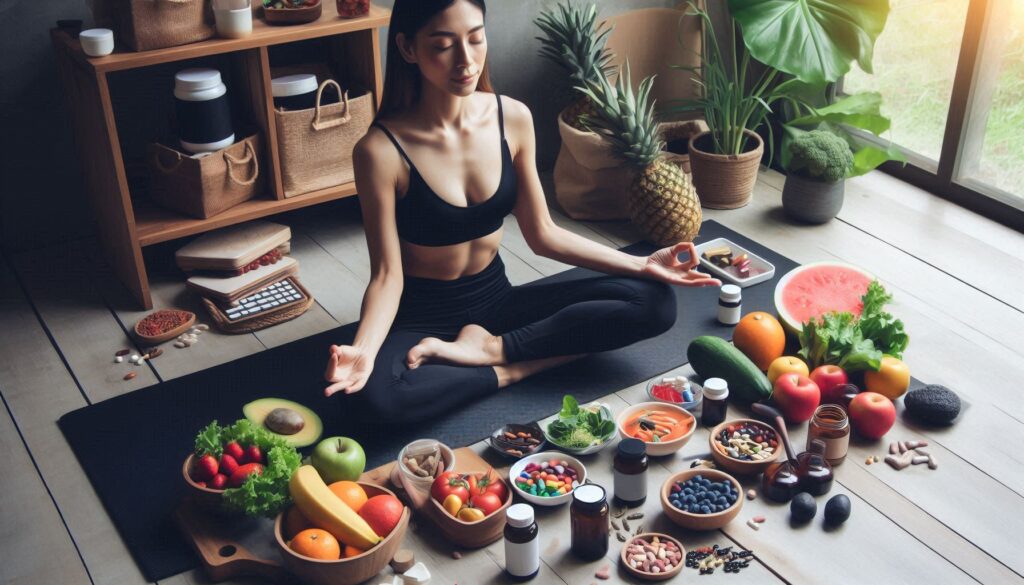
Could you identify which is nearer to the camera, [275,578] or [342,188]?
[275,578]

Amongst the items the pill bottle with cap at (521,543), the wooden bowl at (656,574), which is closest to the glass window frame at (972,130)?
the wooden bowl at (656,574)

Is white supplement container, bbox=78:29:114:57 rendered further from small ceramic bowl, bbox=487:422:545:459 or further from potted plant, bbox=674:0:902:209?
potted plant, bbox=674:0:902:209

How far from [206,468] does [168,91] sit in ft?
5.82

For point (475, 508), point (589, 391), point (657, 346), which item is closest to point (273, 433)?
point (475, 508)

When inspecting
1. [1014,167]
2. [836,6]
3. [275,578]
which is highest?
[836,6]

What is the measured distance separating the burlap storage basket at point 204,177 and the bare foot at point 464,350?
104 centimetres

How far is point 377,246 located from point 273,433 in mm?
547

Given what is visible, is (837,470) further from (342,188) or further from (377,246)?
(342,188)

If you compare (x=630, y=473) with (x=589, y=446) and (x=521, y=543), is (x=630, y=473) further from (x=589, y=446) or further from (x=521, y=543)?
(x=521, y=543)

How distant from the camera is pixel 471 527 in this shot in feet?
8.10

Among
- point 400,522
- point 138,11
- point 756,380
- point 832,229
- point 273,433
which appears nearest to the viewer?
point 400,522

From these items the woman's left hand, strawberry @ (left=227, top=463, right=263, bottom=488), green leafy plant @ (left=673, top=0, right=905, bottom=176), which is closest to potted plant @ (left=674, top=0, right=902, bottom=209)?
green leafy plant @ (left=673, top=0, right=905, bottom=176)

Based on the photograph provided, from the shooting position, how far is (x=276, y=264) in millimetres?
3660

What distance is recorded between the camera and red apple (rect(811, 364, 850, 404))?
9.64 feet
